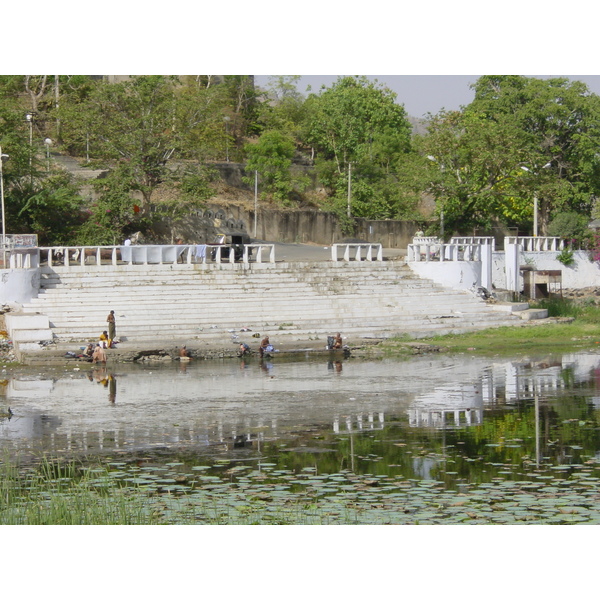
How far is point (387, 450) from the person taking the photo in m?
16.6

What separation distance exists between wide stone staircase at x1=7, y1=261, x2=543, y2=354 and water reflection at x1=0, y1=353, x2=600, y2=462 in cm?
239

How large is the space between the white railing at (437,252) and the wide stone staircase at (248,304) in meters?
0.73

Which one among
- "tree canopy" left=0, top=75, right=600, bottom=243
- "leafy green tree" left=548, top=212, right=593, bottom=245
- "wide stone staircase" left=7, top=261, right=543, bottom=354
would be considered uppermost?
"tree canopy" left=0, top=75, right=600, bottom=243

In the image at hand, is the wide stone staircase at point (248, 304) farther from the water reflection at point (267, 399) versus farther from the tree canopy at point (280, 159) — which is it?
the tree canopy at point (280, 159)

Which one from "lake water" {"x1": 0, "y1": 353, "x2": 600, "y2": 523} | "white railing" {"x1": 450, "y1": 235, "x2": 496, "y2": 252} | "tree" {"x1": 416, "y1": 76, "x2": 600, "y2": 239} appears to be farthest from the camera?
"tree" {"x1": 416, "y1": 76, "x2": 600, "y2": 239}

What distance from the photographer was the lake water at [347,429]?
14.0 m

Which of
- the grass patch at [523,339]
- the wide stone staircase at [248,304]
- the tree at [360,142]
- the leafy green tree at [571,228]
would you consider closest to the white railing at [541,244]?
the leafy green tree at [571,228]

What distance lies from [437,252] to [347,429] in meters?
16.1

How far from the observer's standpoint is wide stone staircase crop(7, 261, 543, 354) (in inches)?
1065

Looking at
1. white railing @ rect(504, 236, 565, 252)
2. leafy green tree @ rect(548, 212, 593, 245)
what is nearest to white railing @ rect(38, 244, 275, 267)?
white railing @ rect(504, 236, 565, 252)

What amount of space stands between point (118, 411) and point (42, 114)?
32.4 m

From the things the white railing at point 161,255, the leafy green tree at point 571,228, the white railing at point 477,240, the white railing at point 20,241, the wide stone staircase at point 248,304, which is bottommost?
the wide stone staircase at point 248,304

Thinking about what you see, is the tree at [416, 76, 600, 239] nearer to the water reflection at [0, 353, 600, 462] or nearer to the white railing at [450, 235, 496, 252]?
the white railing at [450, 235, 496, 252]

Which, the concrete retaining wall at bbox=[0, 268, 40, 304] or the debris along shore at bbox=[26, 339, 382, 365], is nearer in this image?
the debris along shore at bbox=[26, 339, 382, 365]
